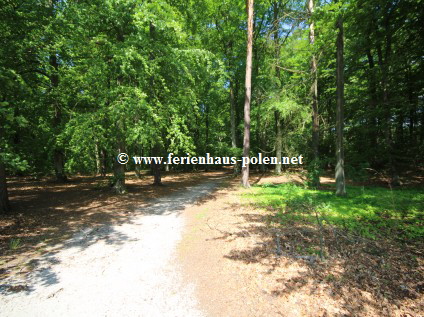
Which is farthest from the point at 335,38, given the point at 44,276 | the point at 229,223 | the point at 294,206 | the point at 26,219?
the point at 26,219

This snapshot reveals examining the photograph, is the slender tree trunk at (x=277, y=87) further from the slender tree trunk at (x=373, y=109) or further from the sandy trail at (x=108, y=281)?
the sandy trail at (x=108, y=281)

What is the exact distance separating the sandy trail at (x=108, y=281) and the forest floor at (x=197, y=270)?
19mm

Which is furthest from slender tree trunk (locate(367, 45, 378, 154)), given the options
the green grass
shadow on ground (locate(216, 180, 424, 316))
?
shadow on ground (locate(216, 180, 424, 316))

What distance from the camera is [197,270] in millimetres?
4160

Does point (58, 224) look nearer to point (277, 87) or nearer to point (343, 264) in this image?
point (343, 264)

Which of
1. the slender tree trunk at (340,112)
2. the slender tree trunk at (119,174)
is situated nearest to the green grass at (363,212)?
the slender tree trunk at (340,112)

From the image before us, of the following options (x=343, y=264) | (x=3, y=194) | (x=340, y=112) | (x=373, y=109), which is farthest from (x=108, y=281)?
(x=373, y=109)

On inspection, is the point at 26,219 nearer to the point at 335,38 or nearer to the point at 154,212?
the point at 154,212

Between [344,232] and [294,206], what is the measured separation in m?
2.40

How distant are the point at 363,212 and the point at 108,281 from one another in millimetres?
8126

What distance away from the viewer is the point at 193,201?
10016 mm

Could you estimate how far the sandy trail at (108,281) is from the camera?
3.12 meters

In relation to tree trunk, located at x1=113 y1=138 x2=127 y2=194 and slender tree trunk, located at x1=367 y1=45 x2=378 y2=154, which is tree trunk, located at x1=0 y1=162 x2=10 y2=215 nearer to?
tree trunk, located at x1=113 y1=138 x2=127 y2=194

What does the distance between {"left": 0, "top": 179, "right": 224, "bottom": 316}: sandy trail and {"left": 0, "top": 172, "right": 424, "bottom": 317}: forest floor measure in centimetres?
2
